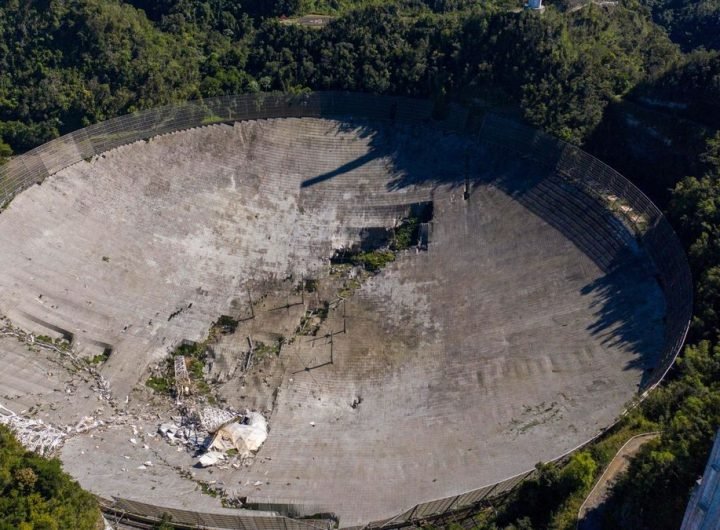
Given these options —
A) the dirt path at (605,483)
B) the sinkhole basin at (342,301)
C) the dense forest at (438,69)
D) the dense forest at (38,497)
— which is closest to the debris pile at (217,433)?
the sinkhole basin at (342,301)

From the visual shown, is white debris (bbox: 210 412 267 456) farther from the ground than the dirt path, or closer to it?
closer to it

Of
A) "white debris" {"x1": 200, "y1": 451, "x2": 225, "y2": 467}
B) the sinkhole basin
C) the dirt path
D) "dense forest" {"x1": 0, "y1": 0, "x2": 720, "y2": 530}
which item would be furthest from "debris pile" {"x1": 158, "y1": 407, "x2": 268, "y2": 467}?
"dense forest" {"x1": 0, "y1": 0, "x2": 720, "y2": 530}

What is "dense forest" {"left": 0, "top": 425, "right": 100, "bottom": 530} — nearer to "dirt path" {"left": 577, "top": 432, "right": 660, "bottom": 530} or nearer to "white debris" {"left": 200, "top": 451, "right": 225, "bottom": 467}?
"white debris" {"left": 200, "top": 451, "right": 225, "bottom": 467}

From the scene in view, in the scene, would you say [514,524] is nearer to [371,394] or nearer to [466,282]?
[371,394]

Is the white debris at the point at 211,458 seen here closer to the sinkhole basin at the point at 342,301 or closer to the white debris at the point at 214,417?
the sinkhole basin at the point at 342,301

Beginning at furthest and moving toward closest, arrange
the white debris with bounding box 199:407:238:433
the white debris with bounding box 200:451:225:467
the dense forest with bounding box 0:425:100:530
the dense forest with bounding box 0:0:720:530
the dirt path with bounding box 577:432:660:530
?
the dense forest with bounding box 0:0:720:530 < the white debris with bounding box 199:407:238:433 < the white debris with bounding box 200:451:225:467 < the dirt path with bounding box 577:432:660:530 < the dense forest with bounding box 0:425:100:530
